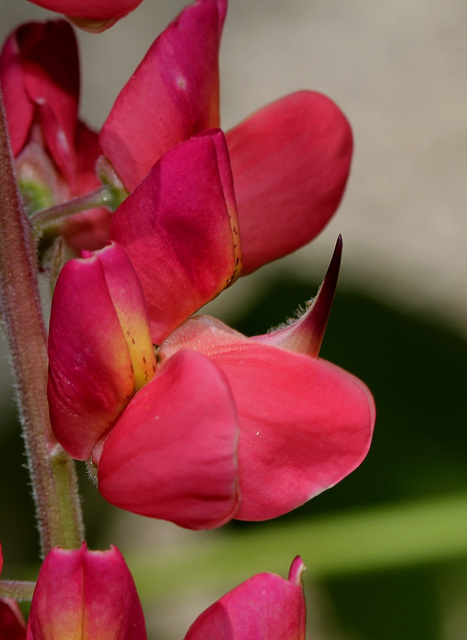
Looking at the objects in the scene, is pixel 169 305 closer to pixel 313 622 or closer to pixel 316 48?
pixel 313 622

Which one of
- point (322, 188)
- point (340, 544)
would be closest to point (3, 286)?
point (322, 188)

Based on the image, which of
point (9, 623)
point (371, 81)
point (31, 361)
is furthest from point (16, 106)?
point (371, 81)

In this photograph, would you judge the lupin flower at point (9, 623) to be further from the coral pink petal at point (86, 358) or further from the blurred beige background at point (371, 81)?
the blurred beige background at point (371, 81)

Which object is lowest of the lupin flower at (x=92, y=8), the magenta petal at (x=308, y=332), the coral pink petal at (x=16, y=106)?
the magenta petal at (x=308, y=332)

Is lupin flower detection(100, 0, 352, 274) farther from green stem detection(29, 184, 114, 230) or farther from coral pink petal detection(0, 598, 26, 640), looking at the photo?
coral pink petal detection(0, 598, 26, 640)

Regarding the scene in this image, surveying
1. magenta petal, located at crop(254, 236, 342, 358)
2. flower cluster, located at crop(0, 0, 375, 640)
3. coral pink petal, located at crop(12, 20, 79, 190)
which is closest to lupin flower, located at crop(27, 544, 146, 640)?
flower cluster, located at crop(0, 0, 375, 640)

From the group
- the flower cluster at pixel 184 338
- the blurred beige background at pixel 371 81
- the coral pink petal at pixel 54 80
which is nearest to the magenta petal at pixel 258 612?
the flower cluster at pixel 184 338

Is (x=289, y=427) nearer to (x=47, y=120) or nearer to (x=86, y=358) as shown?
(x=86, y=358)
